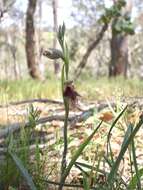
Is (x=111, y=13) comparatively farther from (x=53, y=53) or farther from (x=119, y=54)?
(x=53, y=53)

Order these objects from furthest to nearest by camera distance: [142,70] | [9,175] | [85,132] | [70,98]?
[142,70] → [85,132] → [9,175] → [70,98]

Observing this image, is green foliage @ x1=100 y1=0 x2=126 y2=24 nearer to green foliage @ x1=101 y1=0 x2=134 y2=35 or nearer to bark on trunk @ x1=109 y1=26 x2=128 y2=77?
green foliage @ x1=101 y1=0 x2=134 y2=35

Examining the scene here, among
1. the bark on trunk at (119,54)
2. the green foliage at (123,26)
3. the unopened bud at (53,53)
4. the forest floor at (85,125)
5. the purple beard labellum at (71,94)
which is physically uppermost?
the unopened bud at (53,53)

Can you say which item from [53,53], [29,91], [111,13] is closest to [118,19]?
[111,13]

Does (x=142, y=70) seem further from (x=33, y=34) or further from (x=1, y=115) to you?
(x=1, y=115)

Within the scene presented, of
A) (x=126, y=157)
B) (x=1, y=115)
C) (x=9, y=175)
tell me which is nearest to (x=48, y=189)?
(x=9, y=175)

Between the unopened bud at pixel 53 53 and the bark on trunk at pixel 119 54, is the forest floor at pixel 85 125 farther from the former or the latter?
the bark on trunk at pixel 119 54

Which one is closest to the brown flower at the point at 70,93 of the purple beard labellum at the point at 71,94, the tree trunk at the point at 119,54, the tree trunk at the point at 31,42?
the purple beard labellum at the point at 71,94

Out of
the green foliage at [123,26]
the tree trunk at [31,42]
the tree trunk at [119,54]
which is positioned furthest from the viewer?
the tree trunk at [119,54]
